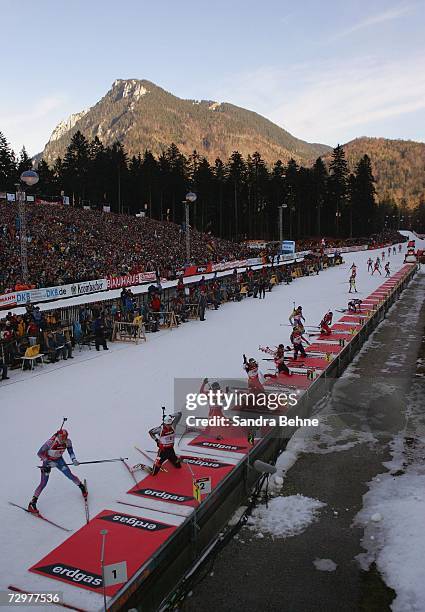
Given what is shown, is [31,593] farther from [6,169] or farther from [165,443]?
[6,169]

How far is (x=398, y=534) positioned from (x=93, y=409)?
820 cm

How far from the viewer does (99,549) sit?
23.8ft

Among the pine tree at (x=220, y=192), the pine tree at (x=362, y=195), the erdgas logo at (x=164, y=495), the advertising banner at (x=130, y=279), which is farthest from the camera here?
A: the pine tree at (x=362, y=195)

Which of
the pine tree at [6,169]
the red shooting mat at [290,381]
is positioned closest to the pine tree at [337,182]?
the pine tree at [6,169]

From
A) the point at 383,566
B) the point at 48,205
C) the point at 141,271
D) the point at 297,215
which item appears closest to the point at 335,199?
the point at 297,215

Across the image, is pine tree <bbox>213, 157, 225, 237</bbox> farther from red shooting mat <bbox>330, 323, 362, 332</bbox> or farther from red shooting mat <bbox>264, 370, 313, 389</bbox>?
red shooting mat <bbox>264, 370, 313, 389</bbox>

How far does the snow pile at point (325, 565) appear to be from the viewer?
23.4 feet

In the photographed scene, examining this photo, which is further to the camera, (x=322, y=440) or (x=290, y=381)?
(x=290, y=381)

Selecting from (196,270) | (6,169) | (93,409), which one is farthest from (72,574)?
(6,169)

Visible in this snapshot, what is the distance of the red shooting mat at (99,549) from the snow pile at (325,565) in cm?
212

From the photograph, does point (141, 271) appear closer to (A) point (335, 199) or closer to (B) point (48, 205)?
(B) point (48, 205)

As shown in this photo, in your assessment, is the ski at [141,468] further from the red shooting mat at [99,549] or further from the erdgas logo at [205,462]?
the red shooting mat at [99,549]

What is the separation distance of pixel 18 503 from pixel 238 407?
5625 mm

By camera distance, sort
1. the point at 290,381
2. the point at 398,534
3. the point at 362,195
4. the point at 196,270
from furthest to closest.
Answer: the point at 362,195 < the point at 196,270 < the point at 290,381 < the point at 398,534
